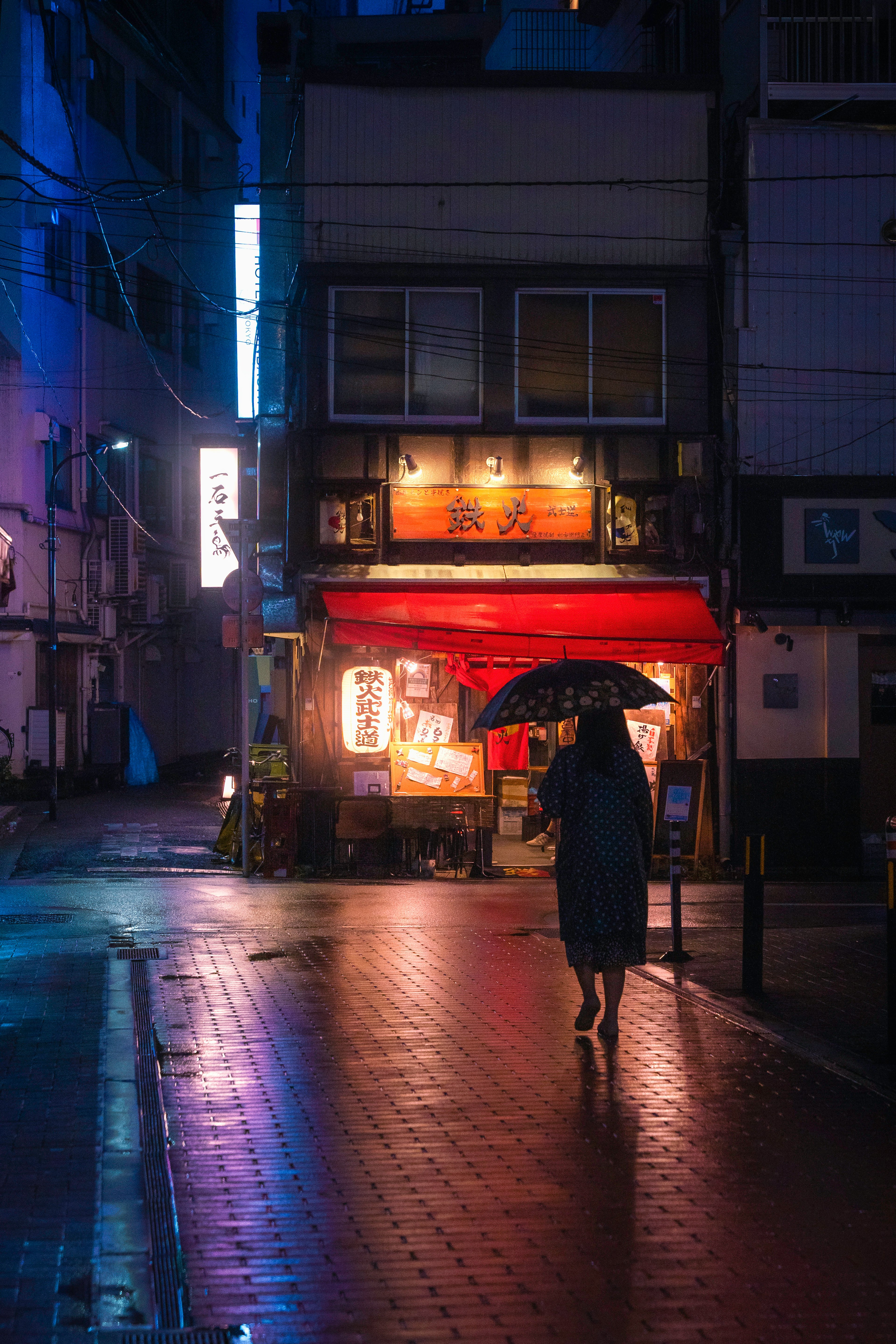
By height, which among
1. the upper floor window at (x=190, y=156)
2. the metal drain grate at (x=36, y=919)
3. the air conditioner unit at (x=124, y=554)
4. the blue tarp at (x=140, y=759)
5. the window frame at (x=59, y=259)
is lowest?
the metal drain grate at (x=36, y=919)

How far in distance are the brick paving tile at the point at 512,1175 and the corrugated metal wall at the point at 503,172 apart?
12.3 m

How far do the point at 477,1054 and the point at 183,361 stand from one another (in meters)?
35.0

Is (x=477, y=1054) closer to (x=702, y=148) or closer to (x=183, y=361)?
(x=702, y=148)

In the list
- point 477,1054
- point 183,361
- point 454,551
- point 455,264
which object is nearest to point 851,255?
point 455,264

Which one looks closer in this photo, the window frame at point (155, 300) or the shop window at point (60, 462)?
the shop window at point (60, 462)

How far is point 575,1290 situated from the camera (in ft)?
15.7

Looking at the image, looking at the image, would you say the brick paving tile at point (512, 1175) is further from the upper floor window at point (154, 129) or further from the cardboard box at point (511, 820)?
the upper floor window at point (154, 129)

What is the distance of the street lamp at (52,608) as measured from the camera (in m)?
25.0

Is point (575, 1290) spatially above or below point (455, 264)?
below

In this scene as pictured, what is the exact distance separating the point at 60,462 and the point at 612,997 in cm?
2473

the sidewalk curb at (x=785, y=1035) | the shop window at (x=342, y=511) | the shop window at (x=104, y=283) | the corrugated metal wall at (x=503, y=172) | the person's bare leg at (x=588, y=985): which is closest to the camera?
the sidewalk curb at (x=785, y=1035)

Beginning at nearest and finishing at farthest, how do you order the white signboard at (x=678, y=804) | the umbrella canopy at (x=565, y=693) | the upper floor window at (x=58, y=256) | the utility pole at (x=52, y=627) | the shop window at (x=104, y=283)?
the umbrella canopy at (x=565, y=693) < the white signboard at (x=678, y=804) < the utility pole at (x=52, y=627) < the upper floor window at (x=58, y=256) < the shop window at (x=104, y=283)

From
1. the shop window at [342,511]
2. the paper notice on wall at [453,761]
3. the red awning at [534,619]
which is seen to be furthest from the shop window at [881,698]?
the shop window at [342,511]

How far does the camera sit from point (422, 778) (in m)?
18.0
